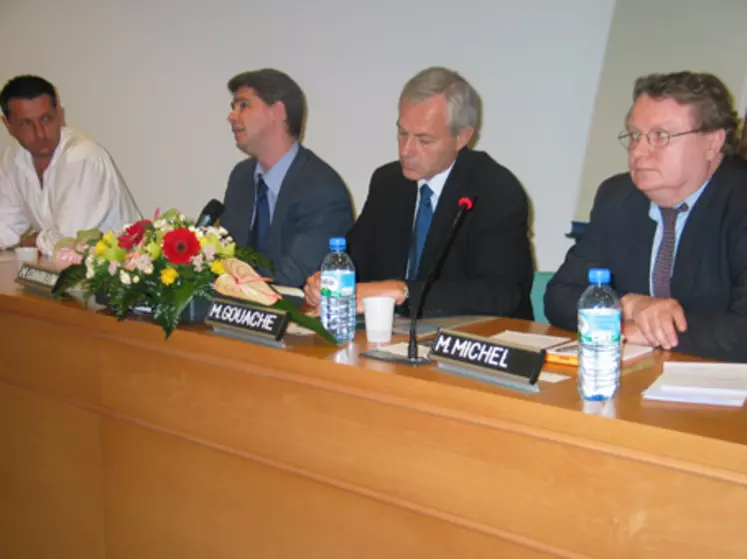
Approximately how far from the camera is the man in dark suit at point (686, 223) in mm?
1729

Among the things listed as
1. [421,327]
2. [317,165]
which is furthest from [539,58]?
[421,327]

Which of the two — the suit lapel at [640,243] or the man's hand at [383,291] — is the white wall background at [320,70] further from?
the man's hand at [383,291]

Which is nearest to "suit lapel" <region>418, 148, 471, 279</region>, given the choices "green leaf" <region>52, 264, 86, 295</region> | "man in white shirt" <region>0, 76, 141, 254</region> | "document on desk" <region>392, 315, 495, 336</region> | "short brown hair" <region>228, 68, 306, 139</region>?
"document on desk" <region>392, 315, 495, 336</region>

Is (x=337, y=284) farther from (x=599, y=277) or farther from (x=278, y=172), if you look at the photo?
(x=278, y=172)

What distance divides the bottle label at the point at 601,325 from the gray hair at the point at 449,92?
3.70 ft

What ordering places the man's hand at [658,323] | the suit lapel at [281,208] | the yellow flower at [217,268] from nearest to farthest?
the man's hand at [658,323], the yellow flower at [217,268], the suit lapel at [281,208]

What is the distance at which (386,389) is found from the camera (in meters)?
1.50

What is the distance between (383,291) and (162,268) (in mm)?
531

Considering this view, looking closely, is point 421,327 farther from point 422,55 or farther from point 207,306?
point 422,55

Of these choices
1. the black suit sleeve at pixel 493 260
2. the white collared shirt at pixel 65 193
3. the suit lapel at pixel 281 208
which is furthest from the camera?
the white collared shirt at pixel 65 193

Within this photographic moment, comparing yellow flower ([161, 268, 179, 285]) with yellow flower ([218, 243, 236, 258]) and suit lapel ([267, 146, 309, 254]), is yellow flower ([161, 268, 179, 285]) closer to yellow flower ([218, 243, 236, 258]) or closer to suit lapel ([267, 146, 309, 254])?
yellow flower ([218, 243, 236, 258])

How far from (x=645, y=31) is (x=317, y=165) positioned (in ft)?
4.15

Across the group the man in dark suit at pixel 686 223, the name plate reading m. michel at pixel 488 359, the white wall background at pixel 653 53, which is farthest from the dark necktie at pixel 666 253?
the white wall background at pixel 653 53

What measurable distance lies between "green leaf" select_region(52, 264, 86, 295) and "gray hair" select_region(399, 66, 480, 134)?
101cm
